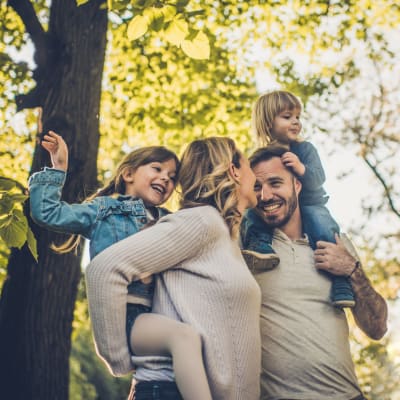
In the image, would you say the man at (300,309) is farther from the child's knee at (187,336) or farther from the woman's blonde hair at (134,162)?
the child's knee at (187,336)

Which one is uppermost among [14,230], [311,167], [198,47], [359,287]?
[198,47]

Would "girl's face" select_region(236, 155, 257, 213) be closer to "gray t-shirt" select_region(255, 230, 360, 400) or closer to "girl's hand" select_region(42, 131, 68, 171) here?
A: "gray t-shirt" select_region(255, 230, 360, 400)

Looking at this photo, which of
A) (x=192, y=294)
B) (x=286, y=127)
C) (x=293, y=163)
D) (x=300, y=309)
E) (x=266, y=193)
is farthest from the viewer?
(x=286, y=127)

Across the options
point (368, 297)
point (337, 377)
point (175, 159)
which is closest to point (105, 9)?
point (175, 159)

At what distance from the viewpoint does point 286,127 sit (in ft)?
16.2

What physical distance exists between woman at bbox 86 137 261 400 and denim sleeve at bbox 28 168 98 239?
2.02ft

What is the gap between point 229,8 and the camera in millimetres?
8922

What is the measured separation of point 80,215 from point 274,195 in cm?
123

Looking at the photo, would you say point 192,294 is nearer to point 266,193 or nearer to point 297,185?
point 266,193

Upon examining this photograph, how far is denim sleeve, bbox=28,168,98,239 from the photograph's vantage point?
3.34m

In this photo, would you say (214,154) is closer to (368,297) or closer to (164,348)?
(164,348)

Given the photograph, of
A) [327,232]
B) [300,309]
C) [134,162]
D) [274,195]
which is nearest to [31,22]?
[134,162]

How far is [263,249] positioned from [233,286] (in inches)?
33.7

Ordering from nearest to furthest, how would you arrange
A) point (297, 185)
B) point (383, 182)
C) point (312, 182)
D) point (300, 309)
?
point (300, 309), point (297, 185), point (312, 182), point (383, 182)
